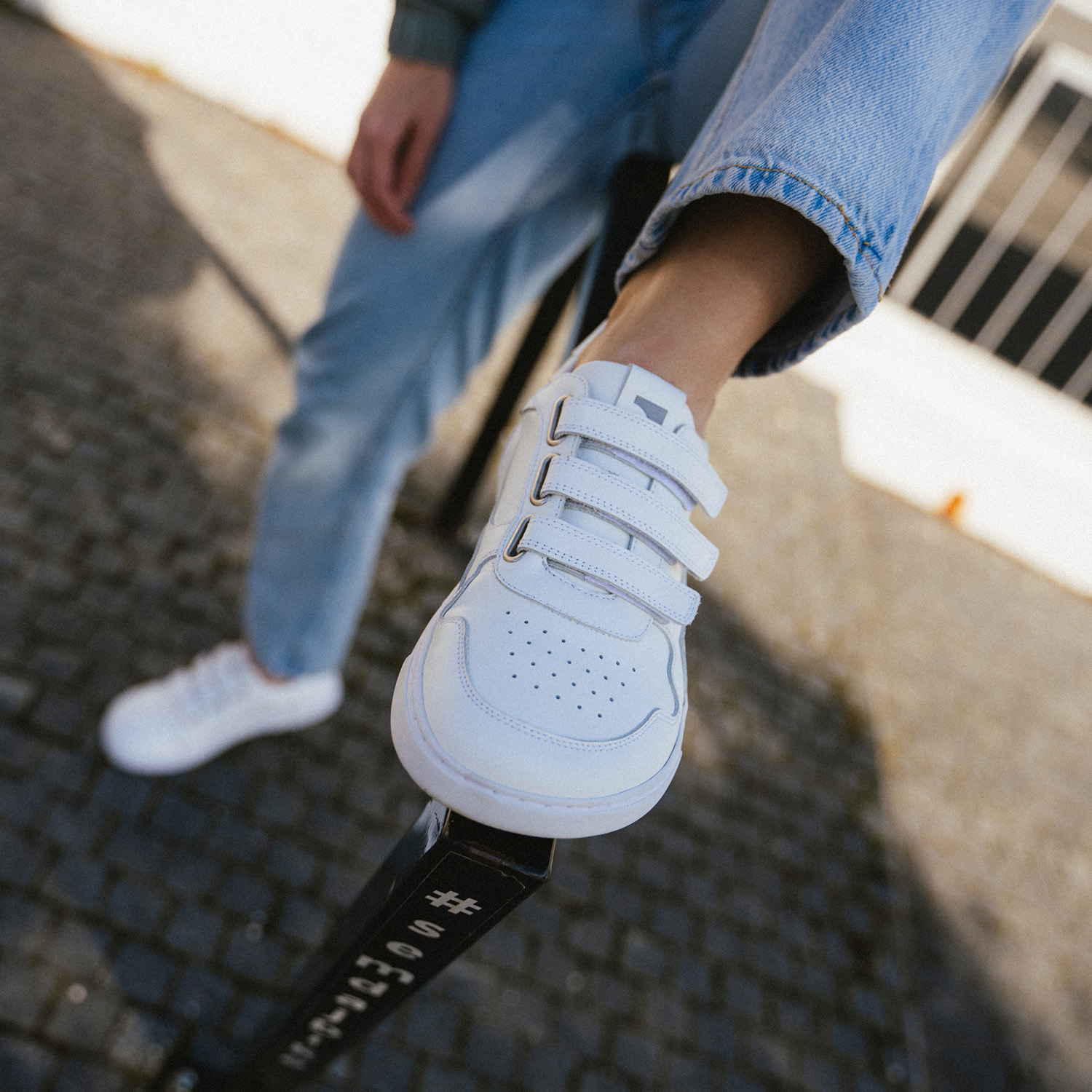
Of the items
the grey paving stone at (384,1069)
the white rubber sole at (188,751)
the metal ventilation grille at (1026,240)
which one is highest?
the metal ventilation grille at (1026,240)

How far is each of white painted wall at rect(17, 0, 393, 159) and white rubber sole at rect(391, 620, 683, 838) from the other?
4.45 metres

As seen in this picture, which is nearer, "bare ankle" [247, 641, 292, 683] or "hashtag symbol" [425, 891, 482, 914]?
A: "hashtag symbol" [425, 891, 482, 914]

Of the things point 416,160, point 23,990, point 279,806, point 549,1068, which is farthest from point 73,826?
point 416,160

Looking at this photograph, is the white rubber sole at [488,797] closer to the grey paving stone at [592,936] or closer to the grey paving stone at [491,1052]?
the grey paving stone at [491,1052]

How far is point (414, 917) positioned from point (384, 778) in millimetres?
1448

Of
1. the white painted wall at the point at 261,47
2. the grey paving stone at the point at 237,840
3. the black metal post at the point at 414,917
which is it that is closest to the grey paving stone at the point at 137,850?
the grey paving stone at the point at 237,840

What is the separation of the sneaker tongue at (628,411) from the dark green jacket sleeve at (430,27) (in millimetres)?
756

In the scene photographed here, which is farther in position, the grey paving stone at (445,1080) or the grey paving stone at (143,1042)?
the grey paving stone at (445,1080)

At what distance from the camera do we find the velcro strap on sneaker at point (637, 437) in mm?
812

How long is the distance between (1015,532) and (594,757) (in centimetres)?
480

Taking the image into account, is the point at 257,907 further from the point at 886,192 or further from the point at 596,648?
the point at 886,192

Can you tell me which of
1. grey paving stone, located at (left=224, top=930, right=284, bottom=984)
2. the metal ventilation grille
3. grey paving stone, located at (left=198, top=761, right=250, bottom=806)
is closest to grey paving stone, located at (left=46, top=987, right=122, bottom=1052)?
grey paving stone, located at (left=224, top=930, right=284, bottom=984)

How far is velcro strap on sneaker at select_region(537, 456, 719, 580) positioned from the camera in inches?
31.8

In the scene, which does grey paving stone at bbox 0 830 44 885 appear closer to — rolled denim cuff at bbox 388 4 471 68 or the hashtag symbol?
the hashtag symbol
